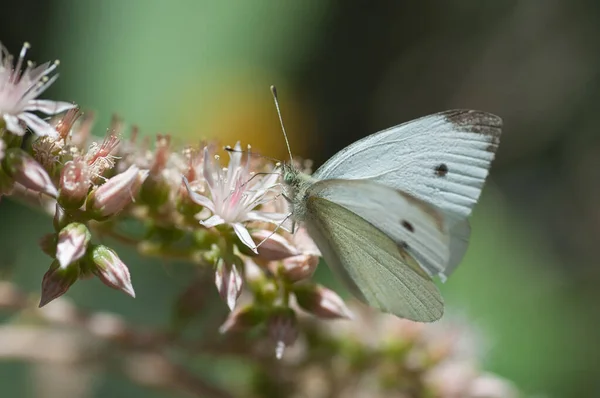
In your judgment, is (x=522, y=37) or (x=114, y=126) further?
(x=522, y=37)

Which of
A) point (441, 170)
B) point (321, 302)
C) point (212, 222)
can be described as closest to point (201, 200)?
point (212, 222)

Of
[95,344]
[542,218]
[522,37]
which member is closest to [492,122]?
[95,344]

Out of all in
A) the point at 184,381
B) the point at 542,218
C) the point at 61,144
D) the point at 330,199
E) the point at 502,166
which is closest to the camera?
the point at 61,144

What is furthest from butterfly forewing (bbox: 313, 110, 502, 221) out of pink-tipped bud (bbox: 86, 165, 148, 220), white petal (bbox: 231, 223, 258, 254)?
pink-tipped bud (bbox: 86, 165, 148, 220)

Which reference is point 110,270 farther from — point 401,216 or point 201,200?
point 401,216

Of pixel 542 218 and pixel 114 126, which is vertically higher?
pixel 114 126

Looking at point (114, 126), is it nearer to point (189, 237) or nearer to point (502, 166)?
point (189, 237)
